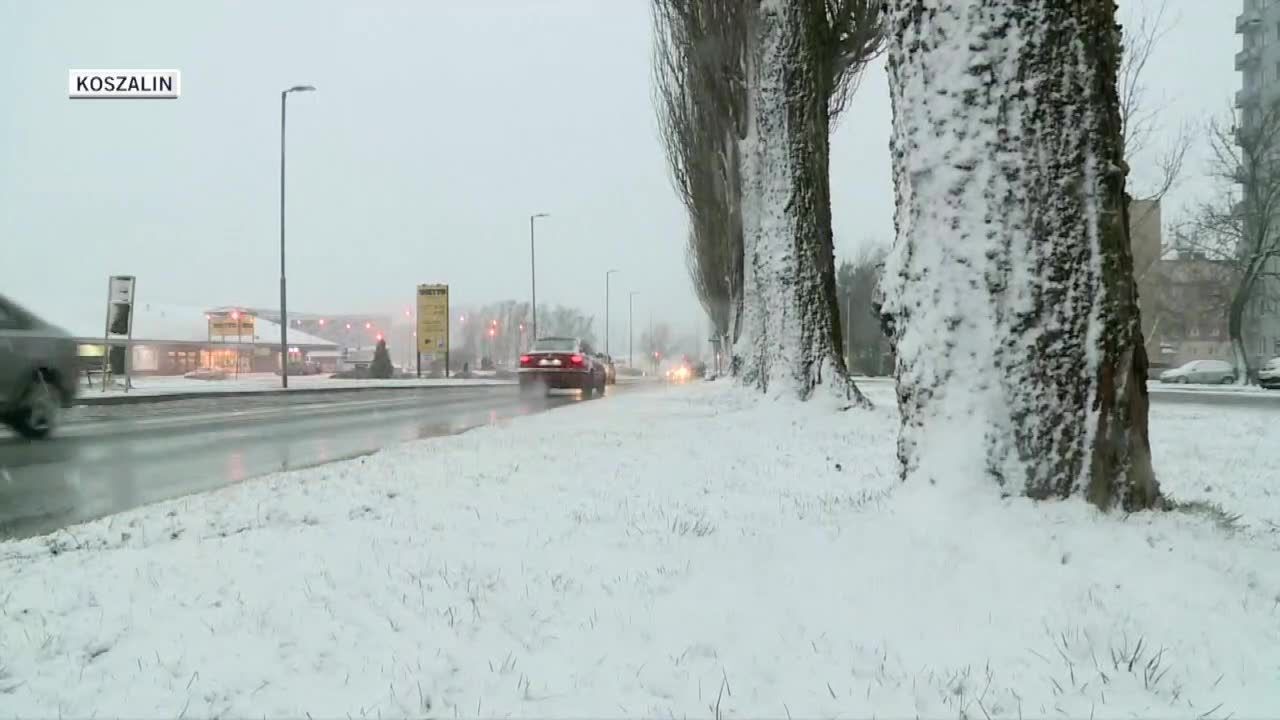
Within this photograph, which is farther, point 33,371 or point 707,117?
point 707,117

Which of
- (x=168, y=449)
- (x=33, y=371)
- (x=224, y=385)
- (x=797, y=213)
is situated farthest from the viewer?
(x=224, y=385)

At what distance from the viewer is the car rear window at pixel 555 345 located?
23727 millimetres

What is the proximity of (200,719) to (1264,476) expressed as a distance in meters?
7.34

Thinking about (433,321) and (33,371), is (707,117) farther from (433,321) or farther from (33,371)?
(433,321)

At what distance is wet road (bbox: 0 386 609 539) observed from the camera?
606cm

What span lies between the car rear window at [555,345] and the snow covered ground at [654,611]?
18860 millimetres

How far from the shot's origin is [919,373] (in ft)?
13.3

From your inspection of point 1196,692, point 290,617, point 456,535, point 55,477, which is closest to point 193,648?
point 290,617

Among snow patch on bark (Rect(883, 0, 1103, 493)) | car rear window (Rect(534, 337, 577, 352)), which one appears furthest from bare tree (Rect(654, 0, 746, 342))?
snow patch on bark (Rect(883, 0, 1103, 493))

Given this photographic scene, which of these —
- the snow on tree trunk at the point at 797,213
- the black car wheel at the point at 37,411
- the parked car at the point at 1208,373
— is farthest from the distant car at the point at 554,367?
the parked car at the point at 1208,373

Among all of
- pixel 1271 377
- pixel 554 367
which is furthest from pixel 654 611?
pixel 1271 377

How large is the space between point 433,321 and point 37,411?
101 ft

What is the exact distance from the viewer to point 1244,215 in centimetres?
2906

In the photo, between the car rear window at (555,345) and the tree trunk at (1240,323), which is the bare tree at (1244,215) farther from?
the car rear window at (555,345)
